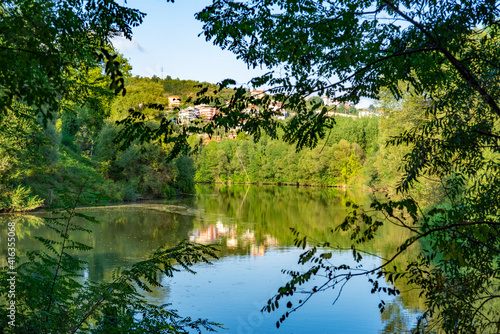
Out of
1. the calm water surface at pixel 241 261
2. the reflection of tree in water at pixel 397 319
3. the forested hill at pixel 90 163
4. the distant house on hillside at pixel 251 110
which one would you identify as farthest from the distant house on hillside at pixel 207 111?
the forested hill at pixel 90 163

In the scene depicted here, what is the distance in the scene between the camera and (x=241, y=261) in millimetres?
12430

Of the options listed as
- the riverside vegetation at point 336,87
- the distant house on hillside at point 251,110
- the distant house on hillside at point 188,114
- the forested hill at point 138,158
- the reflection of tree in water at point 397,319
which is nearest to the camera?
the riverside vegetation at point 336,87

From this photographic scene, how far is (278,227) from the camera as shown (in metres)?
18.3

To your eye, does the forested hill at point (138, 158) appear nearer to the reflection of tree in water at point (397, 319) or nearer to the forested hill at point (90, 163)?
the forested hill at point (90, 163)

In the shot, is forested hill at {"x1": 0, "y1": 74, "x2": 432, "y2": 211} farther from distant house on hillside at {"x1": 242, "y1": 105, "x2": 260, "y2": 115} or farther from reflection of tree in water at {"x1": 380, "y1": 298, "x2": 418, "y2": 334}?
reflection of tree in water at {"x1": 380, "y1": 298, "x2": 418, "y2": 334}

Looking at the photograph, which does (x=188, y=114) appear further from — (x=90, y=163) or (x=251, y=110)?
(x=90, y=163)

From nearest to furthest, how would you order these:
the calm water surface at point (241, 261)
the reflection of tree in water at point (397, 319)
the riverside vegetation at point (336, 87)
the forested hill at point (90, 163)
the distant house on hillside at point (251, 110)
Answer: the riverside vegetation at point (336, 87), the distant house on hillside at point (251, 110), the reflection of tree in water at point (397, 319), the calm water surface at point (241, 261), the forested hill at point (90, 163)

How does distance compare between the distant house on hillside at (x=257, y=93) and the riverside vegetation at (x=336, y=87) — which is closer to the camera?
the riverside vegetation at (x=336, y=87)

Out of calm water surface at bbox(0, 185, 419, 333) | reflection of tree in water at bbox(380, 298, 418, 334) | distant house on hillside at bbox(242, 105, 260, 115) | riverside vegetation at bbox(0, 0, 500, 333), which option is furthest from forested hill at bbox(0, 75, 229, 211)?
distant house on hillside at bbox(242, 105, 260, 115)

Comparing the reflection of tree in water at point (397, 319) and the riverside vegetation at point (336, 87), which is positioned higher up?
the riverside vegetation at point (336, 87)

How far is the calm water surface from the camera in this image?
835 cm

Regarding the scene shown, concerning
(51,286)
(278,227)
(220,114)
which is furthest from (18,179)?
(220,114)

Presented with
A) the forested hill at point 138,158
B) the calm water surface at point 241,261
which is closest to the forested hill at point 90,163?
the forested hill at point 138,158

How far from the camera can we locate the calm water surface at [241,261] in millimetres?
8352
